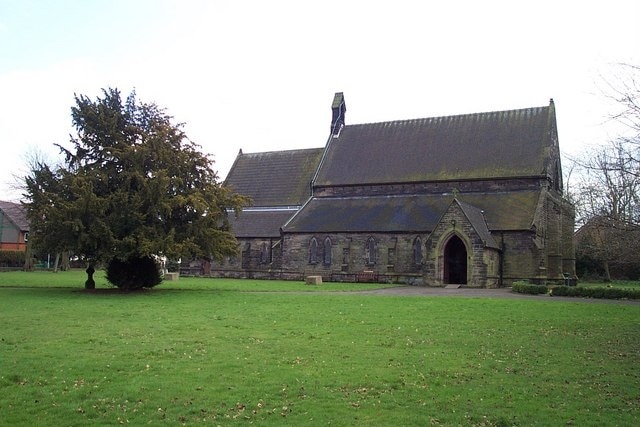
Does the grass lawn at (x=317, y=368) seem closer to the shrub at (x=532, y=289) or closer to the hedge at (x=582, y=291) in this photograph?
the hedge at (x=582, y=291)

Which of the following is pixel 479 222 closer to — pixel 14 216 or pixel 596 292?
pixel 596 292

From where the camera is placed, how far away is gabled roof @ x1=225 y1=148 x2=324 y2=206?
55.4 metres

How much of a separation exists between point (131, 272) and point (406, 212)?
23139mm

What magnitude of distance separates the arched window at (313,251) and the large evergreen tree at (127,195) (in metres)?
16.0

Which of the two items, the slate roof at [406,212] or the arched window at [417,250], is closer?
the slate roof at [406,212]

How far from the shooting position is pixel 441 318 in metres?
19.7

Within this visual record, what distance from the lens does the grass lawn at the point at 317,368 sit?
29.4 feet

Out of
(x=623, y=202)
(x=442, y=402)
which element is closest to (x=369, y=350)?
(x=442, y=402)

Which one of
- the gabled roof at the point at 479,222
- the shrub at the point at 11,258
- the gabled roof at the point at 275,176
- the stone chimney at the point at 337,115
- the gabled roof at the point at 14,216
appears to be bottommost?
the shrub at the point at 11,258

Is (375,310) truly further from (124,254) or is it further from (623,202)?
(124,254)

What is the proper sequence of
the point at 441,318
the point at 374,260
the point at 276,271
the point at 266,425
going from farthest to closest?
the point at 276,271
the point at 374,260
the point at 441,318
the point at 266,425

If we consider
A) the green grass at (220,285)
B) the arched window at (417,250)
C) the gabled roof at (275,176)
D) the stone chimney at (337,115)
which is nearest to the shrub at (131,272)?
the green grass at (220,285)

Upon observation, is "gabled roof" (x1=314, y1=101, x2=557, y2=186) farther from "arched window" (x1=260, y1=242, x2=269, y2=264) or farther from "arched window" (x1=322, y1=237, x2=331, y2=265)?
"arched window" (x1=260, y1=242, x2=269, y2=264)

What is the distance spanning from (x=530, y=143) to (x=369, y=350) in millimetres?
37327
